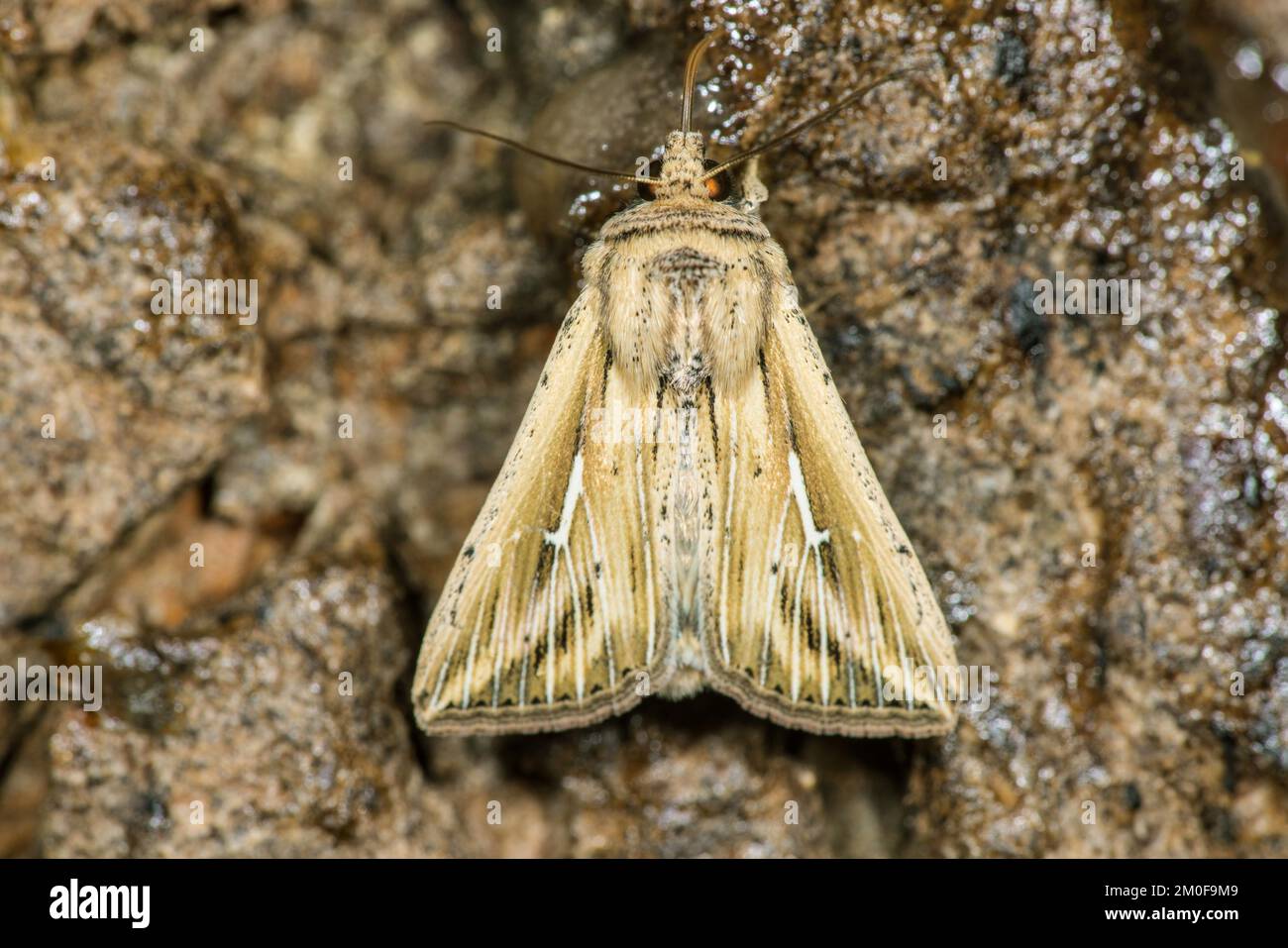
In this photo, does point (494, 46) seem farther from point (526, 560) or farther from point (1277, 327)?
point (1277, 327)

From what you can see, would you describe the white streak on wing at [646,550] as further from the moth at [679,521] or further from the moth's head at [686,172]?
the moth's head at [686,172]

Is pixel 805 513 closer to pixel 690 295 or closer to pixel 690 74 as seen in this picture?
pixel 690 295

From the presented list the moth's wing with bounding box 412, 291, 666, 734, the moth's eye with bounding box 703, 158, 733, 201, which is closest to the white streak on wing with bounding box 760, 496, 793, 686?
the moth's wing with bounding box 412, 291, 666, 734

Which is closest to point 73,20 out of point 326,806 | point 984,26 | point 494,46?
point 494,46

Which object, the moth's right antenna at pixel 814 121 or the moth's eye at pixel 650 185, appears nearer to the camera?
the moth's right antenna at pixel 814 121

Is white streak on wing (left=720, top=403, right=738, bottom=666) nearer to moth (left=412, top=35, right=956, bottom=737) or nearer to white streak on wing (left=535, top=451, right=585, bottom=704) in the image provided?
moth (left=412, top=35, right=956, bottom=737)

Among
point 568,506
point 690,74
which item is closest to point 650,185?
point 690,74

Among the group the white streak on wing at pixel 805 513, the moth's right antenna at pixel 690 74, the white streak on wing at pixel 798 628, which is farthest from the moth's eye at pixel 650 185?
the white streak on wing at pixel 798 628
